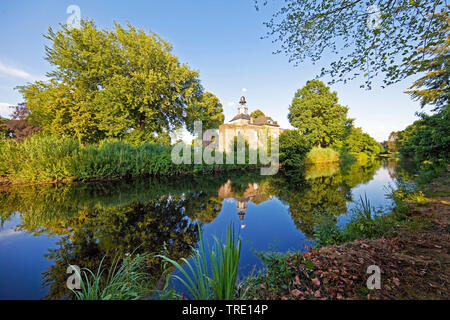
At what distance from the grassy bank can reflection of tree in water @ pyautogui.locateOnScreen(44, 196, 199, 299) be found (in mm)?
5181

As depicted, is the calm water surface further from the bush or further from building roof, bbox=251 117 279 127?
building roof, bbox=251 117 279 127

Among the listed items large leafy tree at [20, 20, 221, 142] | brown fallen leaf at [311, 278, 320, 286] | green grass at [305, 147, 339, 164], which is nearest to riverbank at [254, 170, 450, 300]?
brown fallen leaf at [311, 278, 320, 286]

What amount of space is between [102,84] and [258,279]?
1889 centimetres

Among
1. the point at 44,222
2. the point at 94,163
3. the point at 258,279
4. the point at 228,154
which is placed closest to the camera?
the point at 258,279

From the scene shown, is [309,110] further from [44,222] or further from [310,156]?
[44,222]

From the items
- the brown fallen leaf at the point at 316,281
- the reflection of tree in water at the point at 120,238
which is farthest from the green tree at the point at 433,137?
the reflection of tree in water at the point at 120,238

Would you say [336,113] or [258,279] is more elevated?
[336,113]

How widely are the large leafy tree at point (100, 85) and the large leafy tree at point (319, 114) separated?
19790mm

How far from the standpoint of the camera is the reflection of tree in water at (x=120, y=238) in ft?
7.81

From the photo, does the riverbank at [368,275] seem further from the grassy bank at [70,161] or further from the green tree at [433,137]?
the grassy bank at [70,161]

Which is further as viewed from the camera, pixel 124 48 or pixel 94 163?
pixel 124 48
